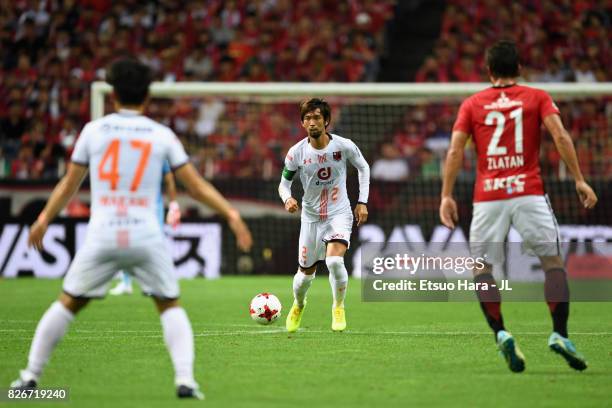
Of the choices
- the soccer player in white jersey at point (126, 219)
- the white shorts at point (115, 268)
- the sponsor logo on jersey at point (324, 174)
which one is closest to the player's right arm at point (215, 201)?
the soccer player in white jersey at point (126, 219)

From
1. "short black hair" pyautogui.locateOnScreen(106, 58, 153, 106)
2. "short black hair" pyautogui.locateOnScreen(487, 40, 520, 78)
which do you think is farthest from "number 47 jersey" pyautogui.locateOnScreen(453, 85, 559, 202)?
"short black hair" pyautogui.locateOnScreen(106, 58, 153, 106)

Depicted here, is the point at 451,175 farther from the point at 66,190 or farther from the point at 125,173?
the point at 66,190

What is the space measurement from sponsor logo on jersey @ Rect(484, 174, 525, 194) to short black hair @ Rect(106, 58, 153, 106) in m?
2.88

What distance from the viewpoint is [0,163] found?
74.6 feet

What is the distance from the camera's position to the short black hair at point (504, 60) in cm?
870

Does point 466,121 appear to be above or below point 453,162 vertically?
above

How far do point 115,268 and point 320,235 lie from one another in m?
5.20

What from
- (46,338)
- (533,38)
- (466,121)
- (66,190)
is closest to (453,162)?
(466,121)

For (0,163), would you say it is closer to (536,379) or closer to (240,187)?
(240,187)

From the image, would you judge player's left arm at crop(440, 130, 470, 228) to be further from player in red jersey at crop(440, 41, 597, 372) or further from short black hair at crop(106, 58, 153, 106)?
short black hair at crop(106, 58, 153, 106)

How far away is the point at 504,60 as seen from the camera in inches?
342

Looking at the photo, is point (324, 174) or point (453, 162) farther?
point (324, 174)

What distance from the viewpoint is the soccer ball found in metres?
12.2

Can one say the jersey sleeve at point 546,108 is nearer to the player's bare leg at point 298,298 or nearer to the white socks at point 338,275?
the white socks at point 338,275
